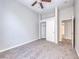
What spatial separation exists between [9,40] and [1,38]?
0.68m

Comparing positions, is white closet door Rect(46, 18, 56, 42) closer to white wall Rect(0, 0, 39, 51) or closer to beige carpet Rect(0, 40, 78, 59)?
white wall Rect(0, 0, 39, 51)

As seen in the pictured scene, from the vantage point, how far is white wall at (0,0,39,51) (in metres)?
5.14

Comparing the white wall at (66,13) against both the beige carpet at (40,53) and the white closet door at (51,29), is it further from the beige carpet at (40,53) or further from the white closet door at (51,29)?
the beige carpet at (40,53)

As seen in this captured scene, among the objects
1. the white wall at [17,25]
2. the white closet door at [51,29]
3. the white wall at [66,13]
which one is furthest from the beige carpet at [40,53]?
the white wall at [66,13]

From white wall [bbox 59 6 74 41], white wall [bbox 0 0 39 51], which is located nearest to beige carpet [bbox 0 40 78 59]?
white wall [bbox 0 0 39 51]

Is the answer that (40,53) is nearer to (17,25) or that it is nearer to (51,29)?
(17,25)

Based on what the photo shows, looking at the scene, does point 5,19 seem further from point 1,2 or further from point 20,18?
point 20,18

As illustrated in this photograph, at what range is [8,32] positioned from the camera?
17.3 feet

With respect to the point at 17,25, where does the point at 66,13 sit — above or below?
above

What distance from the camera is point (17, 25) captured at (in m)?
6.11

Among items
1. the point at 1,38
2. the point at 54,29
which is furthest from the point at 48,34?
the point at 1,38

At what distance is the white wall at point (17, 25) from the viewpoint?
5141 mm

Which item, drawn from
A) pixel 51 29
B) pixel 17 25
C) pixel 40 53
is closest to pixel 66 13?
pixel 51 29

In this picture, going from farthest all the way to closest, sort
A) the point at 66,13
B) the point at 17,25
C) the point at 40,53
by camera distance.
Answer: the point at 66,13 < the point at 17,25 < the point at 40,53
